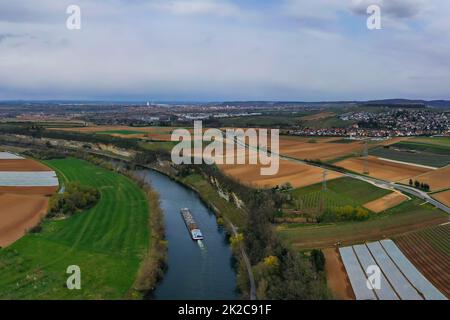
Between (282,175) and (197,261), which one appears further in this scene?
(282,175)

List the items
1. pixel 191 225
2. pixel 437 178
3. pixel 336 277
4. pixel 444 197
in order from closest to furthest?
pixel 336 277, pixel 191 225, pixel 444 197, pixel 437 178

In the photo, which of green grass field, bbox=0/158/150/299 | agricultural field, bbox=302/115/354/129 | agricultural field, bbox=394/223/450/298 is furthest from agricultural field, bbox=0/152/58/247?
agricultural field, bbox=302/115/354/129

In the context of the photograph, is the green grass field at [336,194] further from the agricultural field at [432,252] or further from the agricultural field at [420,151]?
the agricultural field at [420,151]

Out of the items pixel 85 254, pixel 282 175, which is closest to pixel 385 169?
pixel 282 175

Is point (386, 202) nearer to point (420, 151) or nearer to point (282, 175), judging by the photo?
point (282, 175)

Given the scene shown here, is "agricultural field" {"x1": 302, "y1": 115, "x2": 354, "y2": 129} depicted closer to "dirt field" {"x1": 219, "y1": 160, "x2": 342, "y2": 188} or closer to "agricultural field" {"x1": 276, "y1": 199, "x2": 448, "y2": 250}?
"dirt field" {"x1": 219, "y1": 160, "x2": 342, "y2": 188}

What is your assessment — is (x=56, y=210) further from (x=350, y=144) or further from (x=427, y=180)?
(x=350, y=144)
